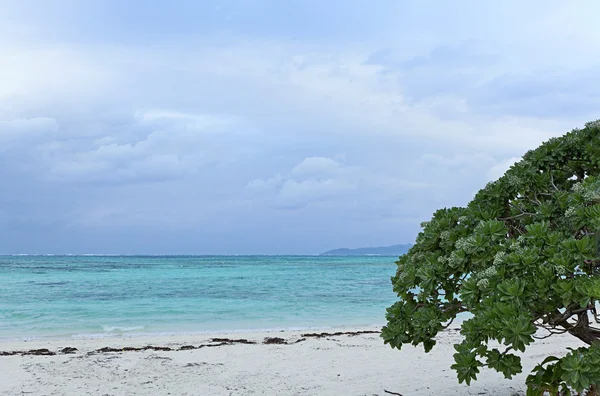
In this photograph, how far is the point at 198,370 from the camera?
8.92m

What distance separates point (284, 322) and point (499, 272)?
14.4 meters

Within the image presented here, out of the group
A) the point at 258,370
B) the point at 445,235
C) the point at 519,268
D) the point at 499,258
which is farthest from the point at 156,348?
the point at 519,268

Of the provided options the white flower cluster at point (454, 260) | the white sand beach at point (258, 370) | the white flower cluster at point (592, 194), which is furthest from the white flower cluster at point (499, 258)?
the white sand beach at point (258, 370)

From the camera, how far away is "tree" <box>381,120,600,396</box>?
12.1 feet

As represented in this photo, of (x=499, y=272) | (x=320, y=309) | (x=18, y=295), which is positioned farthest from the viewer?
(x=18, y=295)

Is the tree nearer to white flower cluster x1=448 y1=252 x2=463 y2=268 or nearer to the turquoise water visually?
white flower cluster x1=448 y1=252 x2=463 y2=268

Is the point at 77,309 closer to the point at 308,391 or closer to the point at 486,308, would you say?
the point at 308,391

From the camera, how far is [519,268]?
3.82 m

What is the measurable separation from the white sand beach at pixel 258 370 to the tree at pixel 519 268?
2.81 metres

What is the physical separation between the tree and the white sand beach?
281 centimetres

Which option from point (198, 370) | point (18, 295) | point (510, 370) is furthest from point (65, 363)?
point (18, 295)

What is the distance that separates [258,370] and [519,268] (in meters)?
5.93

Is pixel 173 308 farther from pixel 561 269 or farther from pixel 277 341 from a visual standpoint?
pixel 561 269

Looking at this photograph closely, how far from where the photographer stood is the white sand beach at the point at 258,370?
759 centimetres
